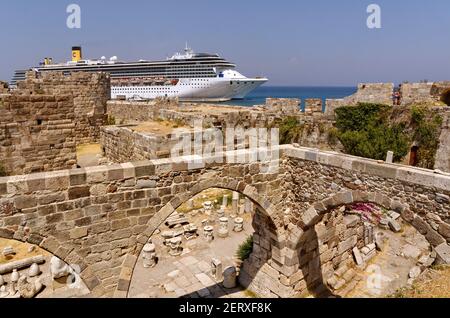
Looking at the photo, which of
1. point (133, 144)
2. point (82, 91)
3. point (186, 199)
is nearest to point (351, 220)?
point (186, 199)

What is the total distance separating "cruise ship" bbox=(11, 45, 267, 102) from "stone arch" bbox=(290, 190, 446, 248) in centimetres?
6061

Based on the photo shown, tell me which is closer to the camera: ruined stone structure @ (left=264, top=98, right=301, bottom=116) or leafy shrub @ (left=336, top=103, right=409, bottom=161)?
leafy shrub @ (left=336, top=103, right=409, bottom=161)

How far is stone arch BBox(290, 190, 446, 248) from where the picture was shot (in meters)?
5.61

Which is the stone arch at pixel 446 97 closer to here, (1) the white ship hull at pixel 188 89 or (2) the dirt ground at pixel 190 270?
(2) the dirt ground at pixel 190 270

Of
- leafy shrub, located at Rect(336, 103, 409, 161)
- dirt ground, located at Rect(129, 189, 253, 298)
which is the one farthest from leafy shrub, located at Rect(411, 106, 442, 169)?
dirt ground, located at Rect(129, 189, 253, 298)

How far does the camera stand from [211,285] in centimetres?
864

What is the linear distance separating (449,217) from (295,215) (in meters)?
3.24

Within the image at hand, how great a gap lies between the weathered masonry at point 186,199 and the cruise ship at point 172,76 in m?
60.3

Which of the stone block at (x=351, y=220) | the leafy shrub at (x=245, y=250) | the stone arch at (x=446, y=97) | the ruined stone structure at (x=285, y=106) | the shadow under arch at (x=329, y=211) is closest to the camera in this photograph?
the shadow under arch at (x=329, y=211)

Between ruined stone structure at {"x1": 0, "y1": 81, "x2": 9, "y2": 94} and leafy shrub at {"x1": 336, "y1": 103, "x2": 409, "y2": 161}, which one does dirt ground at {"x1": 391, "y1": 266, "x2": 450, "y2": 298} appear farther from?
ruined stone structure at {"x1": 0, "y1": 81, "x2": 9, "y2": 94}

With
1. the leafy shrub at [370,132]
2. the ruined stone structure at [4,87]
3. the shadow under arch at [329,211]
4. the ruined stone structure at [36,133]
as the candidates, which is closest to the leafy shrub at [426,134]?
the leafy shrub at [370,132]

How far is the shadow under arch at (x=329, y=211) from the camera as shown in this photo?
5672 mm

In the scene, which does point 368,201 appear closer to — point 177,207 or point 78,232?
point 177,207
